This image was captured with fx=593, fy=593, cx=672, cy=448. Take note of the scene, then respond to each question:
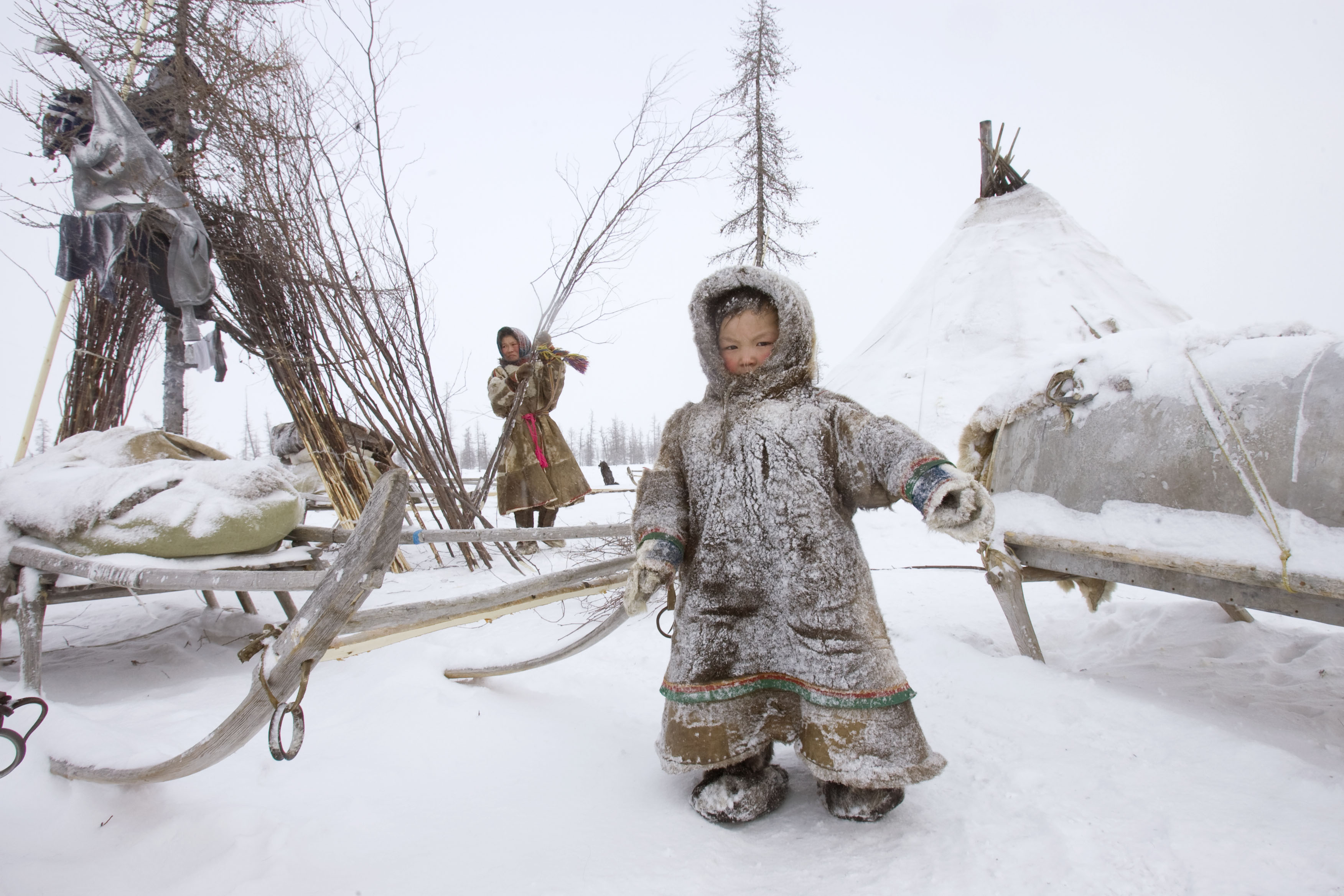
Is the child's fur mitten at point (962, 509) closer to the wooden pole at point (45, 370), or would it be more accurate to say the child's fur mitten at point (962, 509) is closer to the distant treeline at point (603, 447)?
the wooden pole at point (45, 370)

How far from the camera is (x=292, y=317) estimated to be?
140 inches

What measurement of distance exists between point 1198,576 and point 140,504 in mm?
3236

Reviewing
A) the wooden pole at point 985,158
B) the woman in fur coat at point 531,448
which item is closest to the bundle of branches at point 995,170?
the wooden pole at point 985,158

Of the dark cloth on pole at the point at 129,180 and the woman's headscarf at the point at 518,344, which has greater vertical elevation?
the dark cloth on pole at the point at 129,180

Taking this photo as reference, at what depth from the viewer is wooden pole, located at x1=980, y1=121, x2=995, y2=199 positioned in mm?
7950

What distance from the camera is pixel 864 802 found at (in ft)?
4.27

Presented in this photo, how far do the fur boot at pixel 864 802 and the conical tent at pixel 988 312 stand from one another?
16.1ft

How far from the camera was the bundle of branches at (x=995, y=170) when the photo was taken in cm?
799

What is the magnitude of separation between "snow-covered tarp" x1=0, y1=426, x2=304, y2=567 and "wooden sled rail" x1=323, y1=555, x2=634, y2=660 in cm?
64

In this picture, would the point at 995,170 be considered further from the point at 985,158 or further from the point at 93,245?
the point at 93,245

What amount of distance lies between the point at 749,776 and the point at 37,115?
201 inches

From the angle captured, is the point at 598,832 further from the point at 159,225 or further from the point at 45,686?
the point at 159,225

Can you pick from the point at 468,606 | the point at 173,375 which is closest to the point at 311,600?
the point at 468,606

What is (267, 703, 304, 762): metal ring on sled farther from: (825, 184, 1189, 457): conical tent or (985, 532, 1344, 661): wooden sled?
(825, 184, 1189, 457): conical tent
